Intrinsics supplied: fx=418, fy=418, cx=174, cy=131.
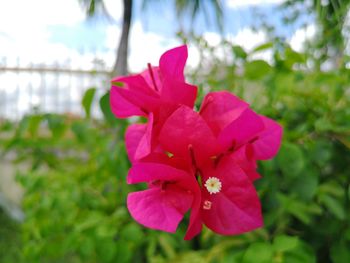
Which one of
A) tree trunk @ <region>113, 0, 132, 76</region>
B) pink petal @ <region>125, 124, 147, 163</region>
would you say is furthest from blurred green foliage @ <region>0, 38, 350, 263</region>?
tree trunk @ <region>113, 0, 132, 76</region>

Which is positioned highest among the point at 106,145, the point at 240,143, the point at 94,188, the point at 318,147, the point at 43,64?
the point at 240,143

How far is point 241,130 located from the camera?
0.33 meters

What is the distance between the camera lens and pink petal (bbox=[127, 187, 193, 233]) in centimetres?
30

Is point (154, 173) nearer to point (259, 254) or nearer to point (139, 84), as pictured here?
point (139, 84)

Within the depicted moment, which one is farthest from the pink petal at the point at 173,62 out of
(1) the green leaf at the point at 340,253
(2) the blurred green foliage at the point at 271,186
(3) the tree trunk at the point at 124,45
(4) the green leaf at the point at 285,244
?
(3) the tree trunk at the point at 124,45

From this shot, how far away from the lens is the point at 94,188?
113cm

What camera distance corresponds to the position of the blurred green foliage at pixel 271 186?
2.21ft

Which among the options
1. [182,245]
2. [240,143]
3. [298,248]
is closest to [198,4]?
[182,245]

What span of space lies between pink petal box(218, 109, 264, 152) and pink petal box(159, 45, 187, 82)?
0.20 feet

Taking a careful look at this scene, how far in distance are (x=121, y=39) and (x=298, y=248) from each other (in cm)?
162

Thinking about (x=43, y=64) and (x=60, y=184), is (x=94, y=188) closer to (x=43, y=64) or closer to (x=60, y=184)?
(x=60, y=184)

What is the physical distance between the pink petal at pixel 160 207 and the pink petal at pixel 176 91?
0.07 metres

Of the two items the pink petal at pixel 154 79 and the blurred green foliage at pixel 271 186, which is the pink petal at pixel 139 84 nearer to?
the pink petal at pixel 154 79

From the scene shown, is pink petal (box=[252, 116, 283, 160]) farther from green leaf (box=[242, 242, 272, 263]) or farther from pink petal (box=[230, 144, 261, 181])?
green leaf (box=[242, 242, 272, 263])
